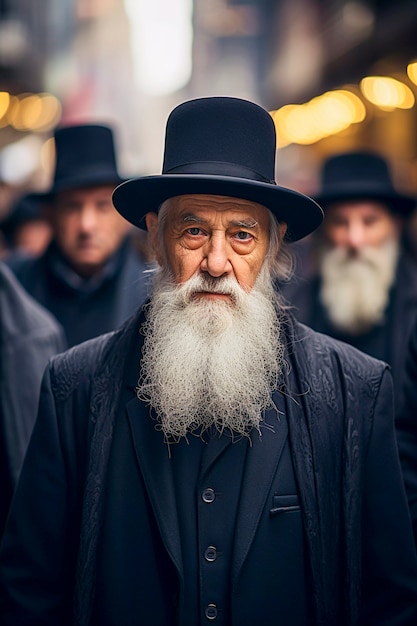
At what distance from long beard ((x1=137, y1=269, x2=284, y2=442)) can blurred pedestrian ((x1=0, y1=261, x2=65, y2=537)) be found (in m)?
1.10

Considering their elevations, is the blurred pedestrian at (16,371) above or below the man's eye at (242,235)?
below

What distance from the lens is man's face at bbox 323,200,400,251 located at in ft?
17.9

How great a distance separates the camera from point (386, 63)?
10.1m

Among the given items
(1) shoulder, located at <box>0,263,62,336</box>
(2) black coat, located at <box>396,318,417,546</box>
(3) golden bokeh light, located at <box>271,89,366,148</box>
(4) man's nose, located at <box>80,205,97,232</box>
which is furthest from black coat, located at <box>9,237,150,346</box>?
(3) golden bokeh light, located at <box>271,89,366,148</box>

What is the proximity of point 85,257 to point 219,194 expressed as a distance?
111 inches

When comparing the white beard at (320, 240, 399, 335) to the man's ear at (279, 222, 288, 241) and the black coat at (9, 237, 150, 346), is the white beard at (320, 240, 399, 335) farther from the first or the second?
the man's ear at (279, 222, 288, 241)

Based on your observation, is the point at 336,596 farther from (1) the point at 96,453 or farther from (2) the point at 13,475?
(2) the point at 13,475

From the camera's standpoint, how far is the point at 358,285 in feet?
17.7

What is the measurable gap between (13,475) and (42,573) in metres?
1.07

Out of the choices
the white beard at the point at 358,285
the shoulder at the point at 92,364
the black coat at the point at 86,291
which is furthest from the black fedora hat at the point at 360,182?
the shoulder at the point at 92,364

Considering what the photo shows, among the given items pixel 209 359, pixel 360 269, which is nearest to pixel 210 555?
pixel 209 359

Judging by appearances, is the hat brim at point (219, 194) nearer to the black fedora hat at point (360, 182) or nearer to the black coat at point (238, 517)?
the black coat at point (238, 517)

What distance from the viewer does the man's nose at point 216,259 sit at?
258cm

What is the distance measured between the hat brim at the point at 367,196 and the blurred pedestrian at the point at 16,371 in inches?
88.7
